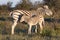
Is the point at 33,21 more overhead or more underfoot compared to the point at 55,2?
more underfoot

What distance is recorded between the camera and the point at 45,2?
46.1 metres

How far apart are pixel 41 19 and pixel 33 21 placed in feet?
3.00

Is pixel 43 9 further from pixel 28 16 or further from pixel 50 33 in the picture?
pixel 50 33

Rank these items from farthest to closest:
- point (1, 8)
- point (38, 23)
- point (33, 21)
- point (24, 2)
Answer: point (1, 8), point (24, 2), point (38, 23), point (33, 21)

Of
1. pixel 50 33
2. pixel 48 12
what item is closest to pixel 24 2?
pixel 48 12

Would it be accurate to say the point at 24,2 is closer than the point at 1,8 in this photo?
Yes

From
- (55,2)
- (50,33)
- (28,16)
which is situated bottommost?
(50,33)

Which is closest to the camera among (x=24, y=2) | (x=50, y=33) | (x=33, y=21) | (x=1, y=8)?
(x=50, y=33)

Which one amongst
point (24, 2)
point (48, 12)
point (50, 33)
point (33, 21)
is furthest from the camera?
point (24, 2)

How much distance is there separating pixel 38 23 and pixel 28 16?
1.08m

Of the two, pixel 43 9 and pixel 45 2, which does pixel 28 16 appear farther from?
pixel 45 2

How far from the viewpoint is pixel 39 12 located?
1677 centimetres

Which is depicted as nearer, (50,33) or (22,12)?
(50,33)

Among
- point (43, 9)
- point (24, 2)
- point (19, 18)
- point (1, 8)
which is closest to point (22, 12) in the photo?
point (19, 18)
